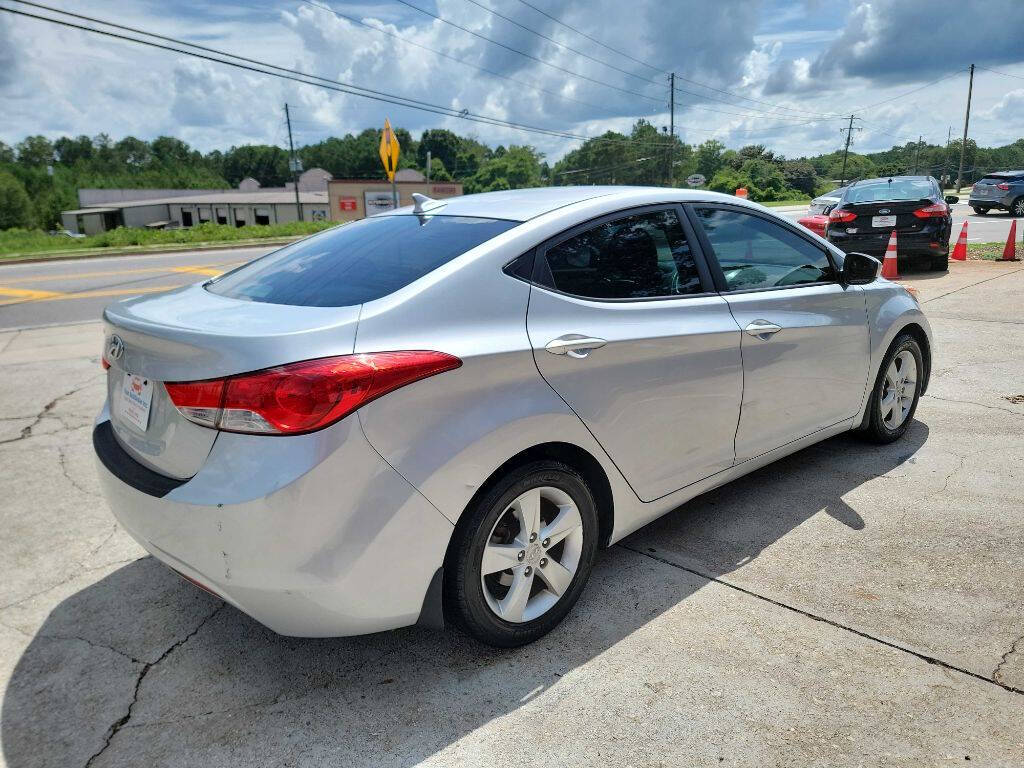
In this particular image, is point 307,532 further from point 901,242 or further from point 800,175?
point 800,175

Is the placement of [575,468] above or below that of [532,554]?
above

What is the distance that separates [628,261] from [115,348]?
194 cm

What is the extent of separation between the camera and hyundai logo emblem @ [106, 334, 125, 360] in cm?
262

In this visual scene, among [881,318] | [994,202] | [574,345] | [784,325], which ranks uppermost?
[574,345]

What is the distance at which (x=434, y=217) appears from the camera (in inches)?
126

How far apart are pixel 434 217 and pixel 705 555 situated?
1890 millimetres

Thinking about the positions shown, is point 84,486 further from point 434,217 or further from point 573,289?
point 573,289

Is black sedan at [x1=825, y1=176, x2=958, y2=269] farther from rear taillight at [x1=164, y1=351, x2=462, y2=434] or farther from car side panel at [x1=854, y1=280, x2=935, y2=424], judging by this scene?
rear taillight at [x1=164, y1=351, x2=462, y2=434]

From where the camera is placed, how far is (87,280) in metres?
15.5

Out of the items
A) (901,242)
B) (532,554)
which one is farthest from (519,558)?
(901,242)

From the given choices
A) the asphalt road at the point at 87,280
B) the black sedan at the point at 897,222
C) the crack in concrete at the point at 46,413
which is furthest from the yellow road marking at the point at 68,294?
the black sedan at the point at 897,222

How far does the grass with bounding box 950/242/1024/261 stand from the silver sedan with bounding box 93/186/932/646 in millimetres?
12651

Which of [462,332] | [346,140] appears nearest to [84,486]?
[462,332]

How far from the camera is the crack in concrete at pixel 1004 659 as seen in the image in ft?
8.32
